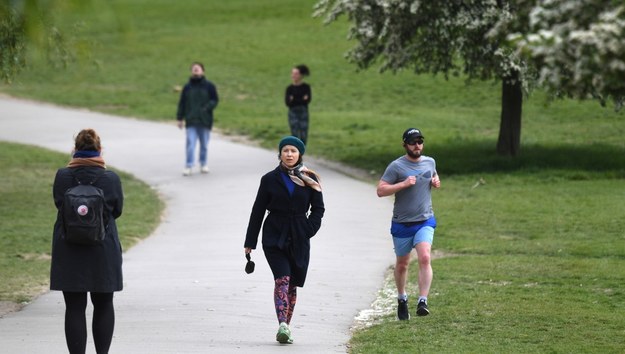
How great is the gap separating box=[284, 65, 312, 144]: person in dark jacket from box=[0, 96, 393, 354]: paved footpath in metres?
0.93

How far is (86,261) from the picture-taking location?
28.0 feet

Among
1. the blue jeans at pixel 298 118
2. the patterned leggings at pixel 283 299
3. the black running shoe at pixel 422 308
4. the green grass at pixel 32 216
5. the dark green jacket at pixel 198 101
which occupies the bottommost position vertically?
the green grass at pixel 32 216

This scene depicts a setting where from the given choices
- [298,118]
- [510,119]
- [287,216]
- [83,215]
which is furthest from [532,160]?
[83,215]

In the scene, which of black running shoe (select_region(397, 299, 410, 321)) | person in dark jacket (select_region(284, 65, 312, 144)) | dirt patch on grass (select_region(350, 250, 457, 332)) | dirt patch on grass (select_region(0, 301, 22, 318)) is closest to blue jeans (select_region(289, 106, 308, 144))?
Answer: person in dark jacket (select_region(284, 65, 312, 144))

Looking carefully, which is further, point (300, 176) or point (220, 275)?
point (220, 275)

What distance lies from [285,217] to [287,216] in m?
0.02

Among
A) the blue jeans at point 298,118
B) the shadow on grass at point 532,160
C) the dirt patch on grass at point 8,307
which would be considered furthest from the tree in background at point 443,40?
the dirt patch on grass at point 8,307

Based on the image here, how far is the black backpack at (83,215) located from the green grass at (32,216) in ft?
12.9

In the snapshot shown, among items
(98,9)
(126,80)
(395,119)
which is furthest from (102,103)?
(98,9)

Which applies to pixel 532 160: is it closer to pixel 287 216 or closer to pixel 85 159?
pixel 287 216

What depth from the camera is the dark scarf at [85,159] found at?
28.1 ft

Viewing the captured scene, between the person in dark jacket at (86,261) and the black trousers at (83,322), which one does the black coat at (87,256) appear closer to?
the person in dark jacket at (86,261)

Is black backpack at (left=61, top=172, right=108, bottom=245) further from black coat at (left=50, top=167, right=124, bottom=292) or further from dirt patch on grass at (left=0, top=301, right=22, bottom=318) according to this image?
dirt patch on grass at (left=0, top=301, right=22, bottom=318)

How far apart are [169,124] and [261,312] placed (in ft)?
67.0
